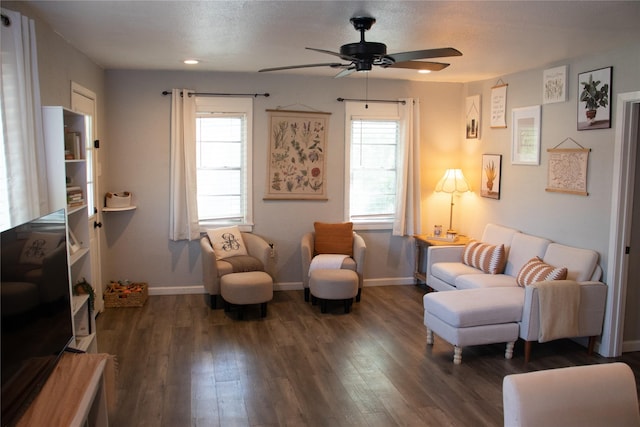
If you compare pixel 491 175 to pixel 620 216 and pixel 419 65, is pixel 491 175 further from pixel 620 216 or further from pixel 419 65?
pixel 419 65

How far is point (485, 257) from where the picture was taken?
5.51 metres

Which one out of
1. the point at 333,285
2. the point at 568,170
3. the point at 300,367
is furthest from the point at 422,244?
the point at 300,367

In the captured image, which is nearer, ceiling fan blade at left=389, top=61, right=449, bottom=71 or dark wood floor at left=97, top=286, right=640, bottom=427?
dark wood floor at left=97, top=286, right=640, bottom=427

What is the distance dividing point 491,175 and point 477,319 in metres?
2.29

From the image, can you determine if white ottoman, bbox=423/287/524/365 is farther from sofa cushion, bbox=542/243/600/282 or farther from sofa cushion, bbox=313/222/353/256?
sofa cushion, bbox=313/222/353/256

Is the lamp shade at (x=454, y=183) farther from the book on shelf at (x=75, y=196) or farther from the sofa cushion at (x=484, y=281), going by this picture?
the book on shelf at (x=75, y=196)

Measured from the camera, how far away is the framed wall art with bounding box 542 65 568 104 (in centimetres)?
490

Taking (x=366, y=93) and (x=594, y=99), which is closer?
(x=594, y=99)

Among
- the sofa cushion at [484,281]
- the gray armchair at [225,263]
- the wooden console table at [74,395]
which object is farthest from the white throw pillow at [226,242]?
the wooden console table at [74,395]

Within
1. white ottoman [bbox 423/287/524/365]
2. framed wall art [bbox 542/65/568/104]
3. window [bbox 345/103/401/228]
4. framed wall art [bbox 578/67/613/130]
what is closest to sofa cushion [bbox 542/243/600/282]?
white ottoman [bbox 423/287/524/365]

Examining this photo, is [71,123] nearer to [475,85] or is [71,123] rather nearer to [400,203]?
[400,203]

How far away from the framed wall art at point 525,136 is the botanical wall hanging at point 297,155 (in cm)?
203

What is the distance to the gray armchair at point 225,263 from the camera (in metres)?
5.52

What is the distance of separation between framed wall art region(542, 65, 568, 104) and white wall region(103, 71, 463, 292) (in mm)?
1616
